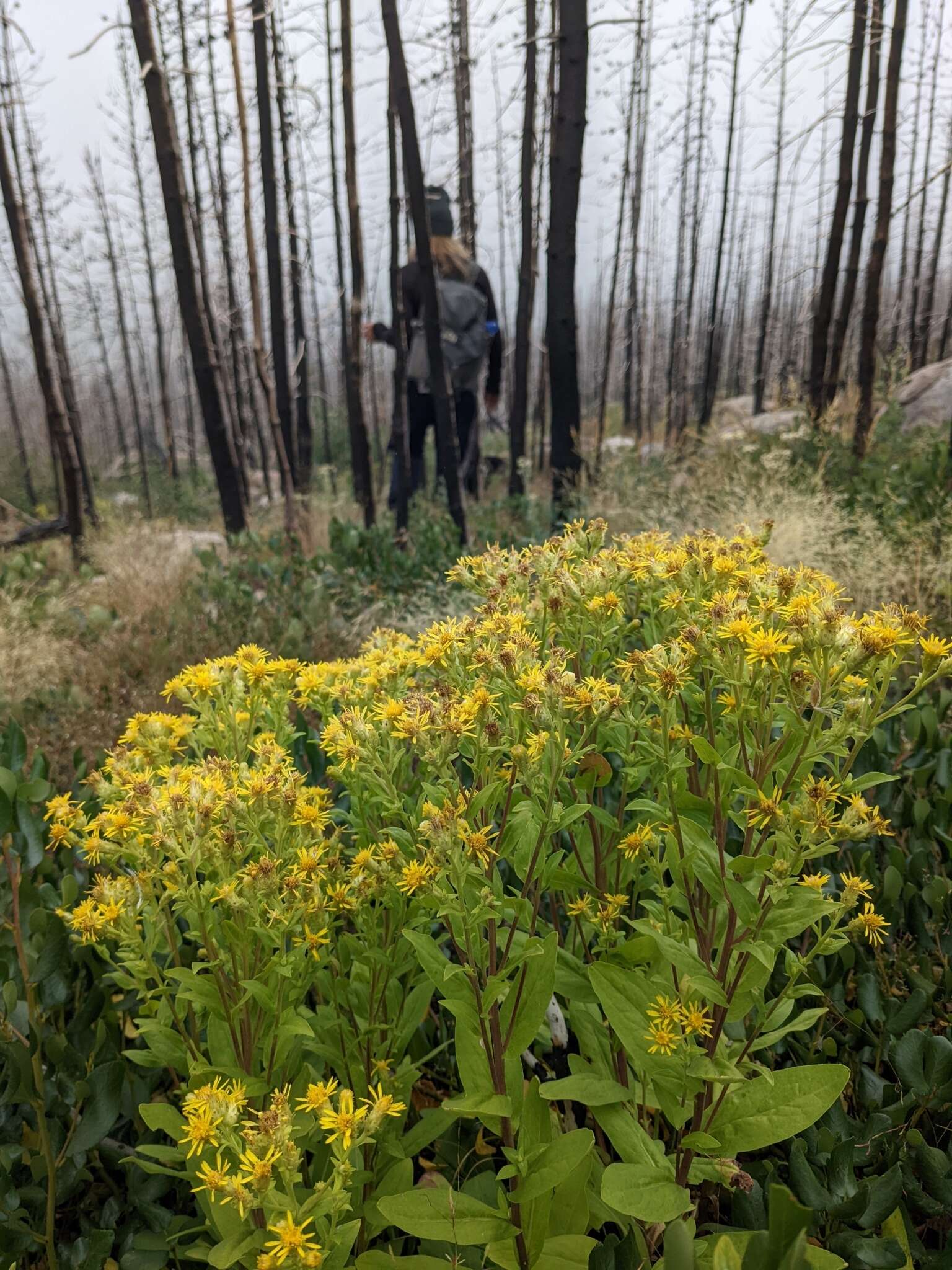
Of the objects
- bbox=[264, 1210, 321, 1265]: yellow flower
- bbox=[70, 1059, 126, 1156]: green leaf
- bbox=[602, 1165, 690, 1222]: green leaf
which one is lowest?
bbox=[70, 1059, 126, 1156]: green leaf

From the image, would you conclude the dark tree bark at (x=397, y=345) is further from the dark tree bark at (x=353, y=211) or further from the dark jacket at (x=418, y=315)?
the dark tree bark at (x=353, y=211)

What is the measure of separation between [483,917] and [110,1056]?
0.96 m

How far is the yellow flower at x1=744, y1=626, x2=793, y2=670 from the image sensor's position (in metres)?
0.95

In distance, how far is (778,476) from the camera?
24.7 ft

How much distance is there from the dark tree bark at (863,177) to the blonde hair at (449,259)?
4.06 m

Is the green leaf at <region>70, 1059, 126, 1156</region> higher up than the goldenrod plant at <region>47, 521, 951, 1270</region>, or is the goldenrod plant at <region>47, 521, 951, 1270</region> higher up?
the goldenrod plant at <region>47, 521, 951, 1270</region>

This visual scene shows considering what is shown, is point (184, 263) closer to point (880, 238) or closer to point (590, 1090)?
point (880, 238)

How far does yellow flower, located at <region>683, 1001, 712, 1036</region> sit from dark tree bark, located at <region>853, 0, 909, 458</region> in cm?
797

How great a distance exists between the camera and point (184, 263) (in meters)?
6.38

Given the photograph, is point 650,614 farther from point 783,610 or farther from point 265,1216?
point 265,1216

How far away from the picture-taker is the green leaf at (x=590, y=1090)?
1007mm

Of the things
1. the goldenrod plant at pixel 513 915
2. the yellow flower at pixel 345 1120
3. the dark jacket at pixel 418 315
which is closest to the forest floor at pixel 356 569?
the dark jacket at pixel 418 315

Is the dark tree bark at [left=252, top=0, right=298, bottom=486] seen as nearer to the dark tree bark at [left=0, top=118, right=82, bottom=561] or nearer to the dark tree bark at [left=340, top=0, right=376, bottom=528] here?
the dark tree bark at [left=340, top=0, right=376, bottom=528]

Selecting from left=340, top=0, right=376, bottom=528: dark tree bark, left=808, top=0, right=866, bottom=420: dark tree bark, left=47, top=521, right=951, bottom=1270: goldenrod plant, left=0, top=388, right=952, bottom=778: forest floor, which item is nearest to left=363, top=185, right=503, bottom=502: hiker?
left=340, top=0, right=376, bottom=528: dark tree bark
